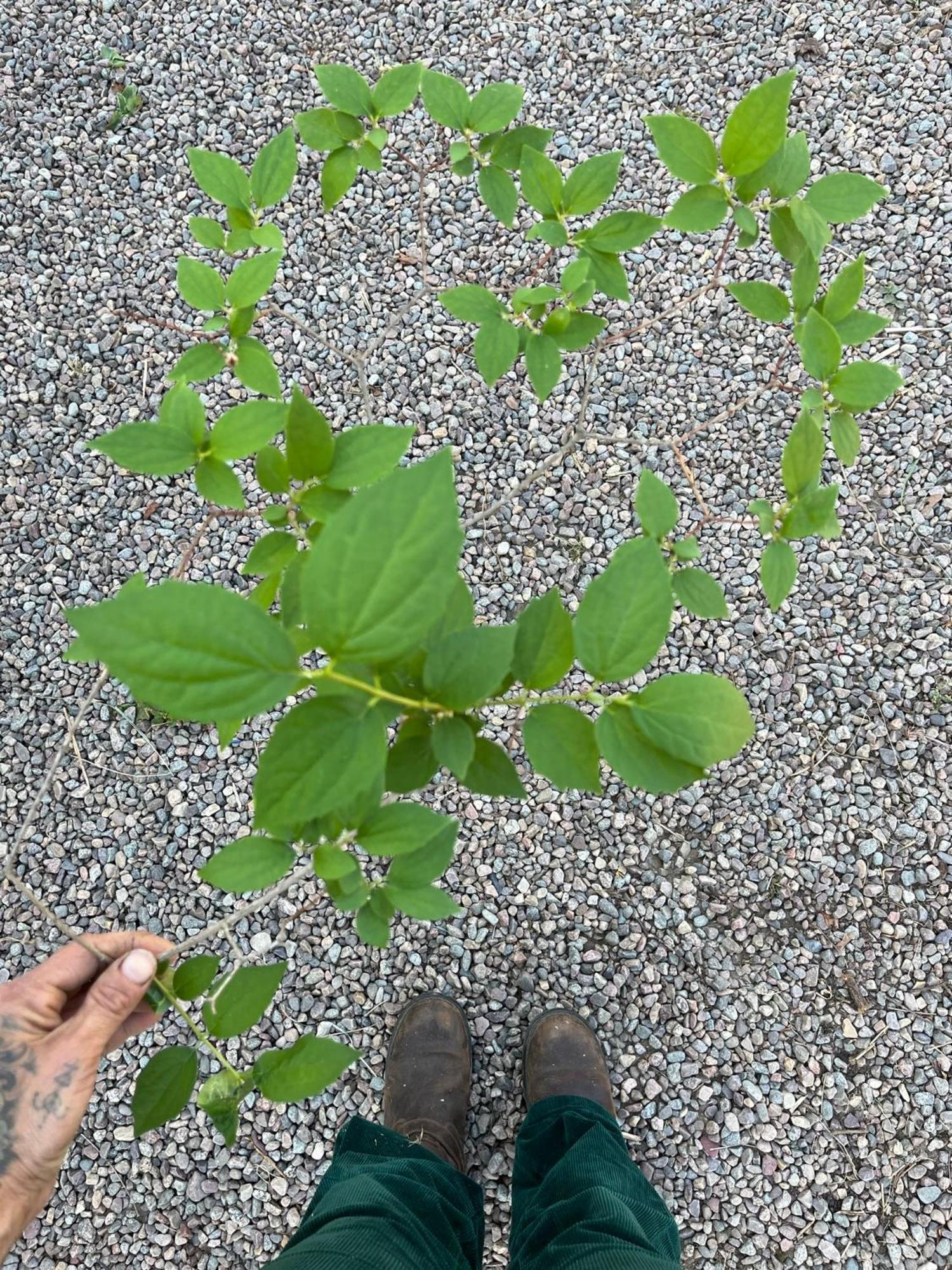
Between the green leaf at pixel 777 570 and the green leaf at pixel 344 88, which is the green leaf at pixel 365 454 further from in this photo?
the green leaf at pixel 344 88

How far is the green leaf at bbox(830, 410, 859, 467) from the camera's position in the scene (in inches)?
35.6

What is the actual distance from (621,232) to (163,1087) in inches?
37.7

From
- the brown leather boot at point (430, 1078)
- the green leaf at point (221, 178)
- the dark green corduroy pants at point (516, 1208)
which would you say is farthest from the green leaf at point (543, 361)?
the brown leather boot at point (430, 1078)

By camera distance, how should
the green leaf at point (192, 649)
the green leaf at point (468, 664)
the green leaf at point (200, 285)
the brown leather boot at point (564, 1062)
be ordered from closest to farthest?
the green leaf at point (192, 649), the green leaf at point (468, 664), the green leaf at point (200, 285), the brown leather boot at point (564, 1062)

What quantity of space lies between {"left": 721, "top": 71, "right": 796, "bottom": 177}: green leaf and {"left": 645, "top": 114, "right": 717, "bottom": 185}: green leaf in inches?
1.1

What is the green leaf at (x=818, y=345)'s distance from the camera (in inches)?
33.4

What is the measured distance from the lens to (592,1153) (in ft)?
4.99

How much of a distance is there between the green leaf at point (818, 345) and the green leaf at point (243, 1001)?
0.75 metres

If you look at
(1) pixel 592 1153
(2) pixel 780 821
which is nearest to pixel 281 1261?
(1) pixel 592 1153

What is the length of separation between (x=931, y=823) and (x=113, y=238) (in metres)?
2.40

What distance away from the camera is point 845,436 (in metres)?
0.91

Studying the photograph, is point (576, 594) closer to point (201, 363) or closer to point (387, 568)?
point (201, 363)

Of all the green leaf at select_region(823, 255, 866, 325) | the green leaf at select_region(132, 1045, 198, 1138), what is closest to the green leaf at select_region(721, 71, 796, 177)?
the green leaf at select_region(823, 255, 866, 325)

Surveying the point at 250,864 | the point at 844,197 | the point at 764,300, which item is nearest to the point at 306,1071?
the point at 250,864
